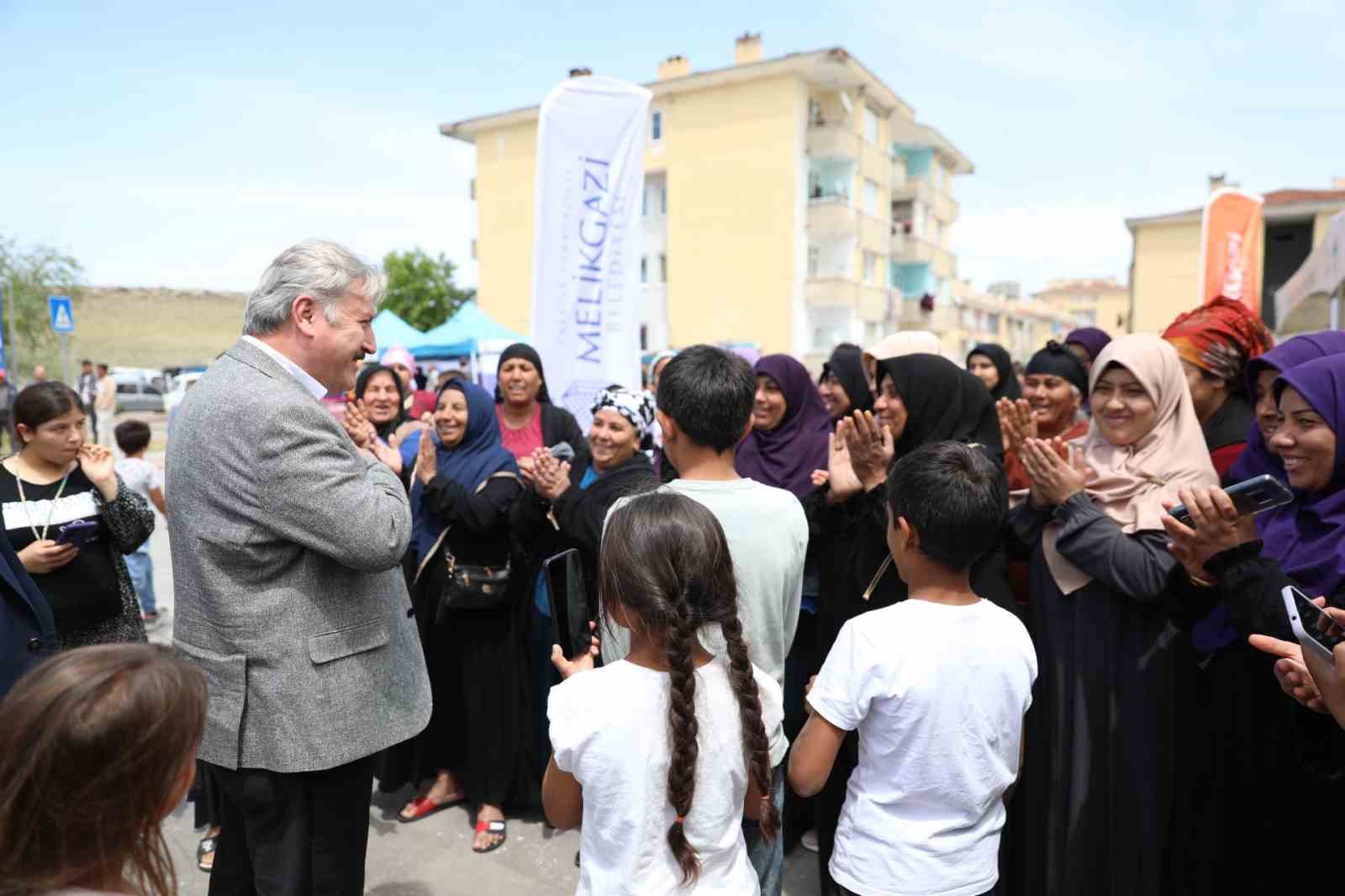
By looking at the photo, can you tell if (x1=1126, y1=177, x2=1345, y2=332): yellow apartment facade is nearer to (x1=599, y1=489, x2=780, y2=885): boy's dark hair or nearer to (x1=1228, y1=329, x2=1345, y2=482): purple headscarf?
(x1=1228, y1=329, x2=1345, y2=482): purple headscarf

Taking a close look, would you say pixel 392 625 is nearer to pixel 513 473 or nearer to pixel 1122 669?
pixel 513 473

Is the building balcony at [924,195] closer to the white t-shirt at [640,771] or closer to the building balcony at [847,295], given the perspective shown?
the building balcony at [847,295]

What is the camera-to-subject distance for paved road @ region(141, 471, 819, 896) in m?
3.15

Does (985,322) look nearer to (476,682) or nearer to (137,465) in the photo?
(137,465)

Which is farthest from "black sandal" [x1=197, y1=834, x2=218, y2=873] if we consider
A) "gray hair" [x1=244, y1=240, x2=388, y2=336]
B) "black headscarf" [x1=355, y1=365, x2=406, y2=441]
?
"gray hair" [x1=244, y1=240, x2=388, y2=336]

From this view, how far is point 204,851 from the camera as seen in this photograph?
336 centimetres

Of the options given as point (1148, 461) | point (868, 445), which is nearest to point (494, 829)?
point (868, 445)

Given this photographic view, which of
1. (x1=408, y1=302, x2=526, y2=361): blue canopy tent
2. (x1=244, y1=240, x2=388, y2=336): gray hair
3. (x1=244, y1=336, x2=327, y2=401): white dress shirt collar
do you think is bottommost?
(x1=244, y1=336, x2=327, y2=401): white dress shirt collar

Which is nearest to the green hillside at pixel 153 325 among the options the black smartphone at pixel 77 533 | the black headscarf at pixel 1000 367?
the black smartphone at pixel 77 533

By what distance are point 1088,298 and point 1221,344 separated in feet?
296

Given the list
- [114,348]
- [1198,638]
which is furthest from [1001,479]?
[114,348]

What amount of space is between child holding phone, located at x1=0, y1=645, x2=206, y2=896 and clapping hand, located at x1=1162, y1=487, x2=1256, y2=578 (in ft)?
7.05

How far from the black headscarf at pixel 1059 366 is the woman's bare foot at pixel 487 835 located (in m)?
3.19

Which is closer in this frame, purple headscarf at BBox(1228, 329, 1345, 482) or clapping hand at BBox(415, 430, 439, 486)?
purple headscarf at BBox(1228, 329, 1345, 482)
